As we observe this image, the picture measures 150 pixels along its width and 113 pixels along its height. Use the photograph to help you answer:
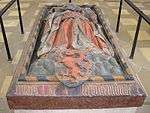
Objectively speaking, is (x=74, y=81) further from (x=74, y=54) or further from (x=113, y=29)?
(x=113, y=29)

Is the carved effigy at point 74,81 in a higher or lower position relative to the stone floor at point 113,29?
higher

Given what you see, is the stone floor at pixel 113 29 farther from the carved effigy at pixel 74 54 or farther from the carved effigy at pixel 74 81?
the carved effigy at pixel 74 54

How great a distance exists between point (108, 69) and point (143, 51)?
1594mm

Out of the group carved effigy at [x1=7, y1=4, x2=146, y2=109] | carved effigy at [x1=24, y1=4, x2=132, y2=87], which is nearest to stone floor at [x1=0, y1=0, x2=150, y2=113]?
carved effigy at [x1=7, y1=4, x2=146, y2=109]

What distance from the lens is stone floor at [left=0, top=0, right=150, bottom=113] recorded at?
2936 mm

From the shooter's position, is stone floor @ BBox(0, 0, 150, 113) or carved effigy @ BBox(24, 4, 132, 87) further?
stone floor @ BBox(0, 0, 150, 113)

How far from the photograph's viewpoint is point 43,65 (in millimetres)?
A: 2250

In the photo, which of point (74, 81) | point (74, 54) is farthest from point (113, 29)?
point (74, 81)

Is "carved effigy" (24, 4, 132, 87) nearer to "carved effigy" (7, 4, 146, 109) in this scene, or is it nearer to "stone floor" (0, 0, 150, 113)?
"carved effigy" (7, 4, 146, 109)

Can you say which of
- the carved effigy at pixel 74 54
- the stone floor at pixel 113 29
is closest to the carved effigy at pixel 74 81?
the carved effigy at pixel 74 54

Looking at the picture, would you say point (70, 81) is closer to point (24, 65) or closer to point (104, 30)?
point (24, 65)

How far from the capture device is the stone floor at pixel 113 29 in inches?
116

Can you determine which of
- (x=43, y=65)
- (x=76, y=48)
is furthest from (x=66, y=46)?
(x=43, y=65)

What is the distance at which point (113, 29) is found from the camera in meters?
4.44
